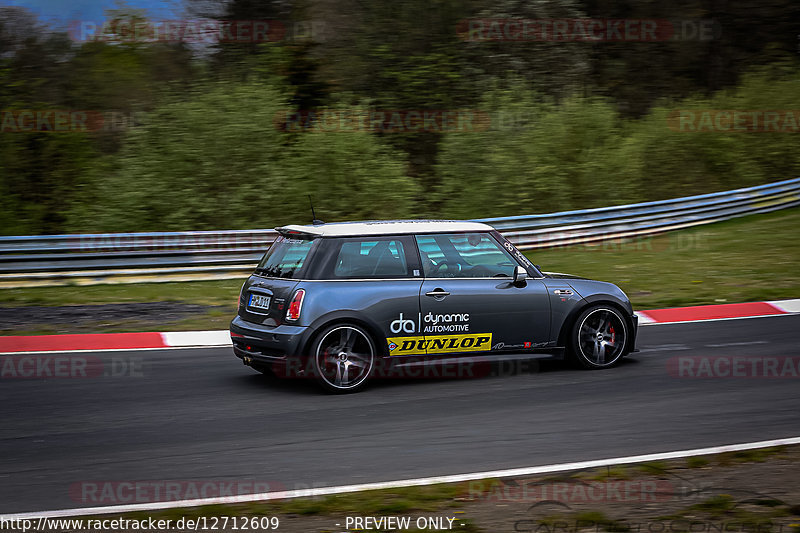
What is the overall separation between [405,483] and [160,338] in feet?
22.9

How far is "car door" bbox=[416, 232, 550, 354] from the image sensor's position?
8.85m

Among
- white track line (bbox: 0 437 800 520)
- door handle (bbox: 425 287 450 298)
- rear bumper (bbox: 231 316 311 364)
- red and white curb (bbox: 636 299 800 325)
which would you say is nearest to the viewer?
white track line (bbox: 0 437 800 520)

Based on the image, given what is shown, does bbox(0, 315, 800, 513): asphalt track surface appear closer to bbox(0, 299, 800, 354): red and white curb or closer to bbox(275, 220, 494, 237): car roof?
bbox(0, 299, 800, 354): red and white curb

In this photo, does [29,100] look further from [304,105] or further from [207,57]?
[304,105]

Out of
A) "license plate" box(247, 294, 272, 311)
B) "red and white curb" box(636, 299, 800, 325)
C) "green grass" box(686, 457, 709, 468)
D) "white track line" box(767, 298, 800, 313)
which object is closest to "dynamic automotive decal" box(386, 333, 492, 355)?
"license plate" box(247, 294, 272, 311)

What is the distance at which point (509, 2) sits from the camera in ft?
92.4

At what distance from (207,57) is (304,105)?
3.19 meters

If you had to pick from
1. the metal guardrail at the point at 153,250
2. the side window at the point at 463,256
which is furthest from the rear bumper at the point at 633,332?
the metal guardrail at the point at 153,250

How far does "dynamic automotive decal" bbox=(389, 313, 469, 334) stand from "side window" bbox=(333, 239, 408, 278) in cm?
47

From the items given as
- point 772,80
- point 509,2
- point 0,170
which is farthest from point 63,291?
point 772,80

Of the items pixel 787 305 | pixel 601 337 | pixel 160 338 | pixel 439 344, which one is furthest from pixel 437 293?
pixel 787 305

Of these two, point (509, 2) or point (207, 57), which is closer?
point (207, 57)

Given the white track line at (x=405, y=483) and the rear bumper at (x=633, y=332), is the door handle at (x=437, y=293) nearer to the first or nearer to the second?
the rear bumper at (x=633, y=332)

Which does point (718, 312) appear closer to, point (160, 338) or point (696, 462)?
point (696, 462)
